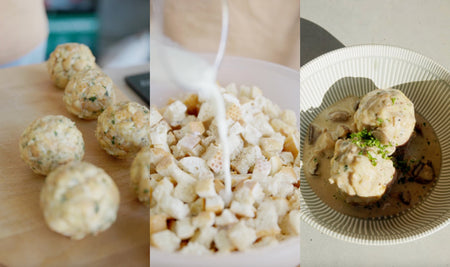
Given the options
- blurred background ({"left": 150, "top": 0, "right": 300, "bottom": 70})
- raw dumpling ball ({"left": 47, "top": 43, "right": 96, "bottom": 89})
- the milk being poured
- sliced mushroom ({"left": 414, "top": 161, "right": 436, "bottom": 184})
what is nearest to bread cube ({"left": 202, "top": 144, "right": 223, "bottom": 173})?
the milk being poured

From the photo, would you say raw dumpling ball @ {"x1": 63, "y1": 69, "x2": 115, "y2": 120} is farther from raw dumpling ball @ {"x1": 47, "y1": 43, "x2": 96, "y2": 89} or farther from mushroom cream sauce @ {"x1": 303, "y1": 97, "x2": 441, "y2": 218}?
mushroom cream sauce @ {"x1": 303, "y1": 97, "x2": 441, "y2": 218}

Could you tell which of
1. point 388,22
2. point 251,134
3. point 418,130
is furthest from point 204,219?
point 388,22

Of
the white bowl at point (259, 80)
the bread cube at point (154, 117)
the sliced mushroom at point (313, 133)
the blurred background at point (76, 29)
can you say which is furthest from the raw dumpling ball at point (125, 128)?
the sliced mushroom at point (313, 133)

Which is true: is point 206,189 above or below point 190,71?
below

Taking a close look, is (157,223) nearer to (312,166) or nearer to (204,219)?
(204,219)

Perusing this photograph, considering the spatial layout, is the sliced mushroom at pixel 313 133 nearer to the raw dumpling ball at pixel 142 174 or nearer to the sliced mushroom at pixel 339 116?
the sliced mushroom at pixel 339 116
